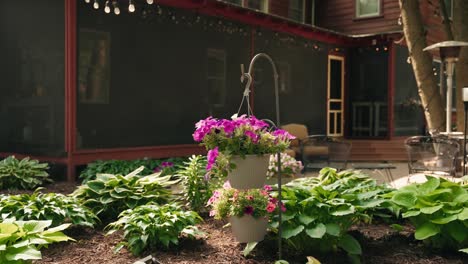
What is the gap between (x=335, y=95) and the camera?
15984mm

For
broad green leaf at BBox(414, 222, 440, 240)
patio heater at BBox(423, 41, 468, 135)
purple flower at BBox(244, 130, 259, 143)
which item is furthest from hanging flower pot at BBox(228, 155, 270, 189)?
patio heater at BBox(423, 41, 468, 135)

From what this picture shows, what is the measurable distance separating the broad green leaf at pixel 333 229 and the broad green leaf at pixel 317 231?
4 centimetres

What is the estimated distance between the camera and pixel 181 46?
1034 cm

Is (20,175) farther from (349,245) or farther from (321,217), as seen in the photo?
(349,245)

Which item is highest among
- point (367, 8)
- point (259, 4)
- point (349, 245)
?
point (367, 8)

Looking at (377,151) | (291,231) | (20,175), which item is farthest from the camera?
(377,151)

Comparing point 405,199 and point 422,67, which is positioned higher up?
point 422,67

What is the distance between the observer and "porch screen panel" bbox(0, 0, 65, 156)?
865cm

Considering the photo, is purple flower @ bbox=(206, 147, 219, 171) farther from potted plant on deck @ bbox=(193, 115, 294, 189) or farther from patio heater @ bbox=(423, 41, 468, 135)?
patio heater @ bbox=(423, 41, 468, 135)

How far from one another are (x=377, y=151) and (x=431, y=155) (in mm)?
5139

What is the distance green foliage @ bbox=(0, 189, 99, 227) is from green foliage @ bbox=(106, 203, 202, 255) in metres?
0.65

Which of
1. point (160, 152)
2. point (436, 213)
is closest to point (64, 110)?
point (160, 152)

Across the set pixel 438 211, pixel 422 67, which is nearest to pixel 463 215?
pixel 438 211

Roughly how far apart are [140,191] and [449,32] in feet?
33.5
